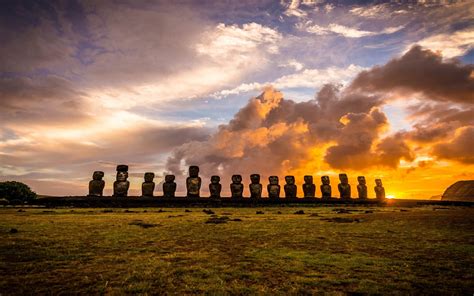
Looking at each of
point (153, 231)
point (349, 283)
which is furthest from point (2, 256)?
point (349, 283)

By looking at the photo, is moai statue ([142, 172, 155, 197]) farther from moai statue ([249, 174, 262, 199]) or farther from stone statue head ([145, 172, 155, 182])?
moai statue ([249, 174, 262, 199])

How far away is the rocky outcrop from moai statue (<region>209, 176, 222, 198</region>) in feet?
247

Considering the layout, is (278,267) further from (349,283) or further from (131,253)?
(131,253)

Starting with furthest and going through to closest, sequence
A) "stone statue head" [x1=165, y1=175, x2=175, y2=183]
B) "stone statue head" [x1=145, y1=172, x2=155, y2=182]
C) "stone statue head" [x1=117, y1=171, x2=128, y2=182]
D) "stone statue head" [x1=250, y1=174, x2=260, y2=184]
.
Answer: "stone statue head" [x1=250, y1=174, x2=260, y2=184], "stone statue head" [x1=165, y1=175, x2=175, y2=183], "stone statue head" [x1=145, y1=172, x2=155, y2=182], "stone statue head" [x1=117, y1=171, x2=128, y2=182]

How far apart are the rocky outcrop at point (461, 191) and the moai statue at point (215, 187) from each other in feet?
247

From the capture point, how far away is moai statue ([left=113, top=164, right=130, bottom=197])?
40487 millimetres

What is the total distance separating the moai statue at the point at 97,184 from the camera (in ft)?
130

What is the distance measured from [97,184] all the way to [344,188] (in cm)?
3444

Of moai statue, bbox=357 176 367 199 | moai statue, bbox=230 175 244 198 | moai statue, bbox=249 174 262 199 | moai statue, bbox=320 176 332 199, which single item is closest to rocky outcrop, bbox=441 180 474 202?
moai statue, bbox=357 176 367 199

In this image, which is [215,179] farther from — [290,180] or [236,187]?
[290,180]

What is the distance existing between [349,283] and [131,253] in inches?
223

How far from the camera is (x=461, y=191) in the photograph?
97.4m

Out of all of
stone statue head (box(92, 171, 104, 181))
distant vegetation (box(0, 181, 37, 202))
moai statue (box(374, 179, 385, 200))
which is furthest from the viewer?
moai statue (box(374, 179, 385, 200))

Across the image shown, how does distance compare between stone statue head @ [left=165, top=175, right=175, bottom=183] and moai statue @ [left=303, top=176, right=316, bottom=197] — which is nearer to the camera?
stone statue head @ [left=165, top=175, right=175, bottom=183]
